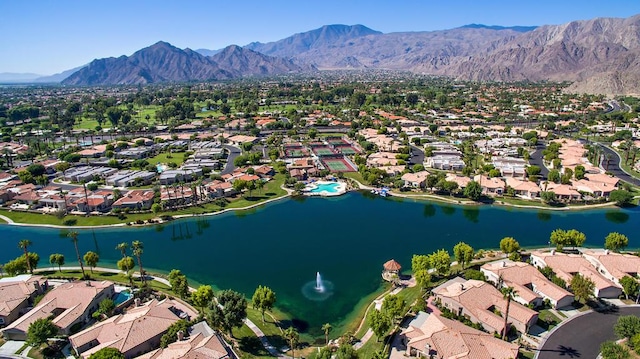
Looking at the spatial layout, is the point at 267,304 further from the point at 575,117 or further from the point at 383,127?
the point at 575,117

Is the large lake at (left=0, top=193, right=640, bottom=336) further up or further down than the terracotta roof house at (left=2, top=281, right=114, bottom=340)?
further down

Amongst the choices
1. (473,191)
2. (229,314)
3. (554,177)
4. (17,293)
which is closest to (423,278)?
(229,314)

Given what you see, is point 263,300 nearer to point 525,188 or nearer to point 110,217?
point 110,217

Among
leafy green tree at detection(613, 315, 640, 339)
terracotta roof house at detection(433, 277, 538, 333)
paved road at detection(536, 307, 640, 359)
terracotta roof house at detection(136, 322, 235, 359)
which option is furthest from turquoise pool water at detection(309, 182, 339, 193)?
leafy green tree at detection(613, 315, 640, 339)

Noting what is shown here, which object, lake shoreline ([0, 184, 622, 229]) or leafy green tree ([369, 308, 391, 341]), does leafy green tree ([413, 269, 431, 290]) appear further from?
lake shoreline ([0, 184, 622, 229])

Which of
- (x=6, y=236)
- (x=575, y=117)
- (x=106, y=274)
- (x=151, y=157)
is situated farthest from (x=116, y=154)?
(x=575, y=117)

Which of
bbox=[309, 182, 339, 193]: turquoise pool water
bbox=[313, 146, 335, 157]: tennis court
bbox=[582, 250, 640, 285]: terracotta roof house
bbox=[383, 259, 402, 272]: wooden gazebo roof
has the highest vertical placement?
bbox=[313, 146, 335, 157]: tennis court

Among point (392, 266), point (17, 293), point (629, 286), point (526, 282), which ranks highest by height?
point (629, 286)
